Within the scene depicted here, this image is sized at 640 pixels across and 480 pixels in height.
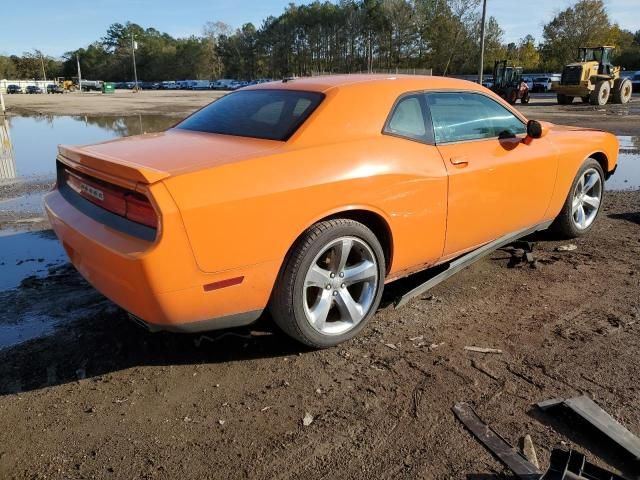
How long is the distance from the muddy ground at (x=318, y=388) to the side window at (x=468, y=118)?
1.19 metres

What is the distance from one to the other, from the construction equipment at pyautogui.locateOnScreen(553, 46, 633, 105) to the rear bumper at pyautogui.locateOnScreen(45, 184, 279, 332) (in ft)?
95.0

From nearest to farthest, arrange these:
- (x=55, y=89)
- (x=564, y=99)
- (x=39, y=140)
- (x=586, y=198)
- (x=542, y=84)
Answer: (x=586, y=198)
(x=39, y=140)
(x=564, y=99)
(x=542, y=84)
(x=55, y=89)

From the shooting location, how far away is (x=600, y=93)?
26.9 m

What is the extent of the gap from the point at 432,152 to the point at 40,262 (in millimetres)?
3492

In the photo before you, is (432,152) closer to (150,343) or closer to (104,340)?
(150,343)

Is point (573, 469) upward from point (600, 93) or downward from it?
downward

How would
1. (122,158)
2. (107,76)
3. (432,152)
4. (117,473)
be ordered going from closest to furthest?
(117,473) → (122,158) → (432,152) → (107,76)

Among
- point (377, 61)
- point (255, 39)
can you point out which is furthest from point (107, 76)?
point (377, 61)

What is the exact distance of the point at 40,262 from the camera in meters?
4.65

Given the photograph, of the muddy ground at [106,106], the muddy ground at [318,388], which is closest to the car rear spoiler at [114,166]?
the muddy ground at [318,388]

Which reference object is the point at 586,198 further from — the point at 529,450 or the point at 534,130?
the point at 529,450

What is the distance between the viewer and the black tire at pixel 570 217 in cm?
486

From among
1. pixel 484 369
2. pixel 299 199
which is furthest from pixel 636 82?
pixel 299 199

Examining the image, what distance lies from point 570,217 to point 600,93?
25981 mm
